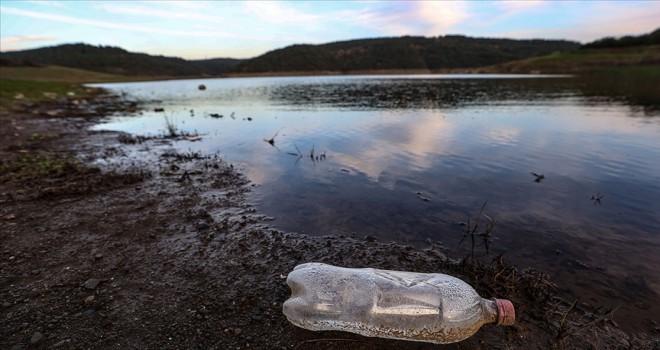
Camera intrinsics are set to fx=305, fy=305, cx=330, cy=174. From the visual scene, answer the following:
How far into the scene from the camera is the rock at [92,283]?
13.7 ft

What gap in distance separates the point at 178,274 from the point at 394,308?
10.6ft

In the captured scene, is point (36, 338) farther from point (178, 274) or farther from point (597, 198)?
point (597, 198)

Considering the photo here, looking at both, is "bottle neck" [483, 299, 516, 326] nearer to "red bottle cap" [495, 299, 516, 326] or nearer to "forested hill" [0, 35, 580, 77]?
"red bottle cap" [495, 299, 516, 326]

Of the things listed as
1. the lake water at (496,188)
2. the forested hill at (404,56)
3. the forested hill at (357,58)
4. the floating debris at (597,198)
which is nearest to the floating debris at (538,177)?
the lake water at (496,188)

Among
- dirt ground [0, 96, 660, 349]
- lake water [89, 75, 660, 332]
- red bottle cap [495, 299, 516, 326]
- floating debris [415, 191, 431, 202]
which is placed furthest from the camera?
floating debris [415, 191, 431, 202]

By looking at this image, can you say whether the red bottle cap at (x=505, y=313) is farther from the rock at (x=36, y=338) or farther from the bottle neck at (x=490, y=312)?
the rock at (x=36, y=338)

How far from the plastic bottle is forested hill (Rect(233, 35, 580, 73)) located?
173 metres

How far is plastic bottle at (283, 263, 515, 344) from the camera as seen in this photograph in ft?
10.7

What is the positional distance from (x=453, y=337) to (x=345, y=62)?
18862 centimetres

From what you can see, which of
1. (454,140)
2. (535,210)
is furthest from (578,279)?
(454,140)

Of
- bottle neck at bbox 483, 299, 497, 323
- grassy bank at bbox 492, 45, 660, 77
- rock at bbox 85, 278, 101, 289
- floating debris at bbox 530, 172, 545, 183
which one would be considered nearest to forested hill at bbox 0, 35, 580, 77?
grassy bank at bbox 492, 45, 660, 77

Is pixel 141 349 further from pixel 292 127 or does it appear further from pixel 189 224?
pixel 292 127

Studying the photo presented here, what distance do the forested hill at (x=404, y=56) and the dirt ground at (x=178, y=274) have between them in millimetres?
171067

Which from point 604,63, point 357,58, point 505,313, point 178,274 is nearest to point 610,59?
point 604,63
